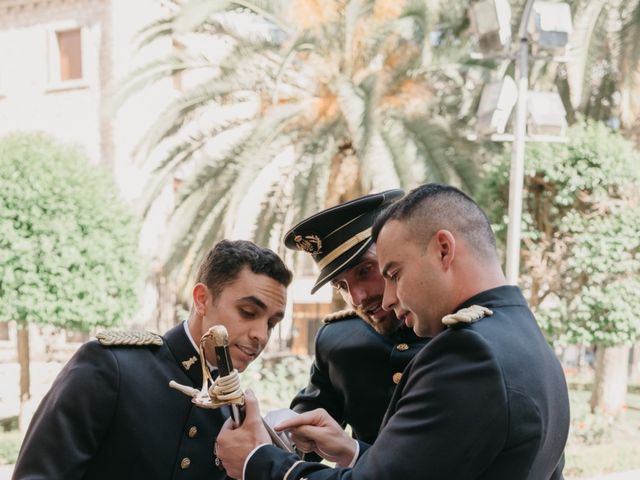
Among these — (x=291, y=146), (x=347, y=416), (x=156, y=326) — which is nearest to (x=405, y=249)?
(x=347, y=416)

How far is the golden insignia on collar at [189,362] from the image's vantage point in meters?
2.41

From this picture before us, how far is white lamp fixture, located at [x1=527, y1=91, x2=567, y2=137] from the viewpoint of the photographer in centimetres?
732

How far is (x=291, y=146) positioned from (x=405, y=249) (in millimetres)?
8753

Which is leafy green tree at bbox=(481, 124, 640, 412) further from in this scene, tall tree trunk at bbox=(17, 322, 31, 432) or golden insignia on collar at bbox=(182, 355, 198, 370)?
golden insignia on collar at bbox=(182, 355, 198, 370)

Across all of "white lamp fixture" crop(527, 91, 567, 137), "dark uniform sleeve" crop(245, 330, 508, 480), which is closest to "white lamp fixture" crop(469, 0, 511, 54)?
"white lamp fixture" crop(527, 91, 567, 137)

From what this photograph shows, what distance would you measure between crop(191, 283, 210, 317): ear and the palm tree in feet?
23.2

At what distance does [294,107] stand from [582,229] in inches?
176

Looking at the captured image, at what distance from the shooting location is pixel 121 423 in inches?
87.0

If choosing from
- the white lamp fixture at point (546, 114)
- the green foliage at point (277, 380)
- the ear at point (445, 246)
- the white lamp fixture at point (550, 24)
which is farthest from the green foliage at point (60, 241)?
the ear at point (445, 246)

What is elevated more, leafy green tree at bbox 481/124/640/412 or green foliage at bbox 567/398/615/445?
leafy green tree at bbox 481/124/640/412

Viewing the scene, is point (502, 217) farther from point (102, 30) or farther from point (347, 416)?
point (102, 30)

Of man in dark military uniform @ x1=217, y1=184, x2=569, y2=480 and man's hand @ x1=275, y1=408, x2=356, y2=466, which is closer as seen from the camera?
man in dark military uniform @ x1=217, y1=184, x2=569, y2=480

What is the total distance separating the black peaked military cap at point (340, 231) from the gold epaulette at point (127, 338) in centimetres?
66

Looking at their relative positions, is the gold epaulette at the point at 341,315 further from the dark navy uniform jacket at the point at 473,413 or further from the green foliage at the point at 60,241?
the green foliage at the point at 60,241
